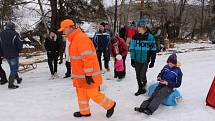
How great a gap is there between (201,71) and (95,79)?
6.11m

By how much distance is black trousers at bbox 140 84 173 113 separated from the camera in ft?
21.4

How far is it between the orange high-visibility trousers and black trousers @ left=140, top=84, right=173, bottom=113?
0.74 m

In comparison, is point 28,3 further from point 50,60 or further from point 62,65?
point 50,60

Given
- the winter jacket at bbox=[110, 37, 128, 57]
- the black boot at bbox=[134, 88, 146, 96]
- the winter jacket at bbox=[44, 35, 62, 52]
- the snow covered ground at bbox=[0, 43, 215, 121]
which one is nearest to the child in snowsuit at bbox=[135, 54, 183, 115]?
the snow covered ground at bbox=[0, 43, 215, 121]

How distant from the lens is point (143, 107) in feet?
21.6

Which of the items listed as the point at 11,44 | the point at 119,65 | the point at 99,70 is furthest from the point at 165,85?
the point at 11,44

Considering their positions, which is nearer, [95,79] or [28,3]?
[95,79]

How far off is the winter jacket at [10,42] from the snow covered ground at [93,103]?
96 cm

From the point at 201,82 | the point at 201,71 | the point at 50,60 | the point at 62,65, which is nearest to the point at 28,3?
the point at 62,65

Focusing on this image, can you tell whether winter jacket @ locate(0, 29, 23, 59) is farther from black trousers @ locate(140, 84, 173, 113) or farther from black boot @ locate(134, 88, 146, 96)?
black trousers @ locate(140, 84, 173, 113)

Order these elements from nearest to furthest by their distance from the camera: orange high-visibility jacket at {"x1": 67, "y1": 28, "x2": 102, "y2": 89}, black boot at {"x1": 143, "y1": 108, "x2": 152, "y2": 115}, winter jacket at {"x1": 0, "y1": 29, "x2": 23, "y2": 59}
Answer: orange high-visibility jacket at {"x1": 67, "y1": 28, "x2": 102, "y2": 89}, black boot at {"x1": 143, "y1": 108, "x2": 152, "y2": 115}, winter jacket at {"x1": 0, "y1": 29, "x2": 23, "y2": 59}

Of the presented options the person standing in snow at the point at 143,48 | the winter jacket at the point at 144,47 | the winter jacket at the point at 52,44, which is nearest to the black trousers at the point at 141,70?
the person standing in snow at the point at 143,48

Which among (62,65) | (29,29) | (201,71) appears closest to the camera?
(201,71)

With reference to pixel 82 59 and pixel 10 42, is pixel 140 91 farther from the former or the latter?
pixel 10 42
